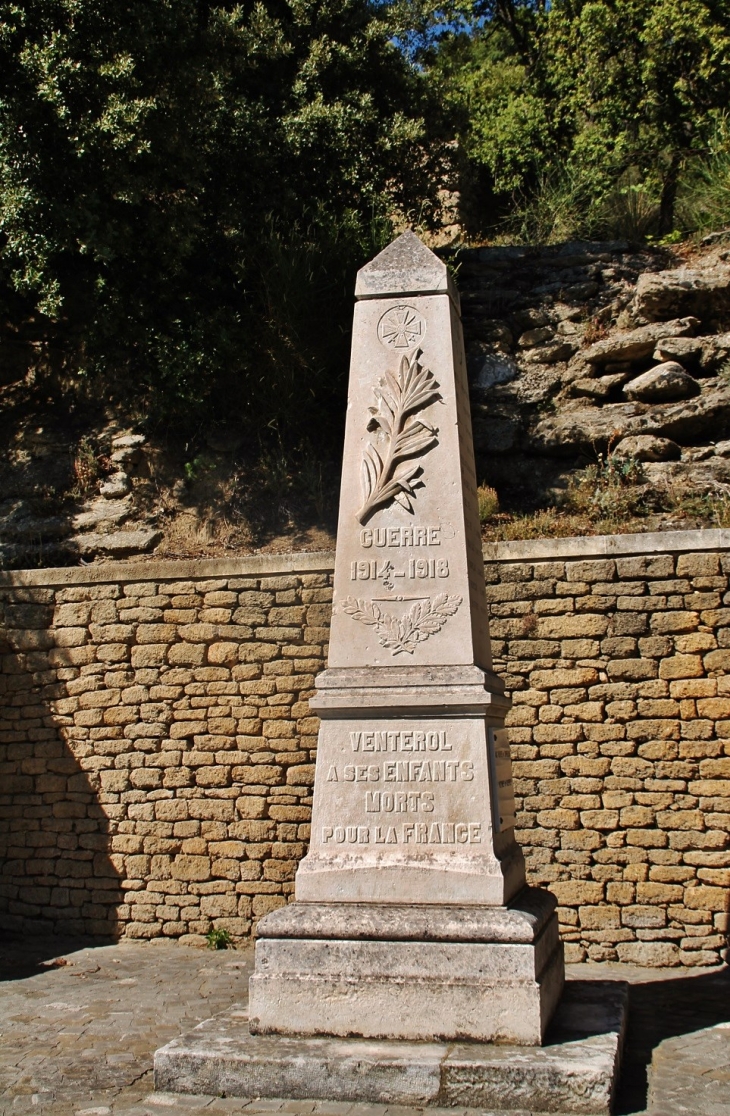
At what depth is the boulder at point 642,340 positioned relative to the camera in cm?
1094

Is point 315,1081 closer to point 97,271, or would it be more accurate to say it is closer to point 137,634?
point 137,634

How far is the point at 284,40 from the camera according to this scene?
1209 cm

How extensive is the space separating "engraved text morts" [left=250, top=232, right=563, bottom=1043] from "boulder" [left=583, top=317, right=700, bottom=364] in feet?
20.1

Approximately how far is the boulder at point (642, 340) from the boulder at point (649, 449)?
1213 mm

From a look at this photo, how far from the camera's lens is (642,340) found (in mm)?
10961

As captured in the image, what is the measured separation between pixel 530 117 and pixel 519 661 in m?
10.8

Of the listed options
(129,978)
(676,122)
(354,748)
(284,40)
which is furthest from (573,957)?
(676,122)

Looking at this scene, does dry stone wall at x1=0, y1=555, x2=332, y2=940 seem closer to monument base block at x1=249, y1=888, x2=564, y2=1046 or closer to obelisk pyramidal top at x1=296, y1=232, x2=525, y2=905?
obelisk pyramidal top at x1=296, y1=232, x2=525, y2=905

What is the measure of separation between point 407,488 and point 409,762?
1.21 m

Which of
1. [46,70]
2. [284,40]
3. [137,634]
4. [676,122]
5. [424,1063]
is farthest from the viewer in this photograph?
[676,122]

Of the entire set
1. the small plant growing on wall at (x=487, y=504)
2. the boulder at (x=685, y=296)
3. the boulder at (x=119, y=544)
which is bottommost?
the boulder at (x=119, y=544)

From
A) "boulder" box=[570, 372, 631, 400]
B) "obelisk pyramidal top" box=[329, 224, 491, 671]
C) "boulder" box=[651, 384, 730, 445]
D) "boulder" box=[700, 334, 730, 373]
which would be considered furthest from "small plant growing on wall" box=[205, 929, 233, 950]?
"boulder" box=[700, 334, 730, 373]

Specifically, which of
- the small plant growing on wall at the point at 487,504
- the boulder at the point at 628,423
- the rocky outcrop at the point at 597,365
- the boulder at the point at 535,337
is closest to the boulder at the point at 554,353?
the rocky outcrop at the point at 597,365

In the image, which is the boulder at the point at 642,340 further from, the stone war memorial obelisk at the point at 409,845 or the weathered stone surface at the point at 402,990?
the weathered stone surface at the point at 402,990
